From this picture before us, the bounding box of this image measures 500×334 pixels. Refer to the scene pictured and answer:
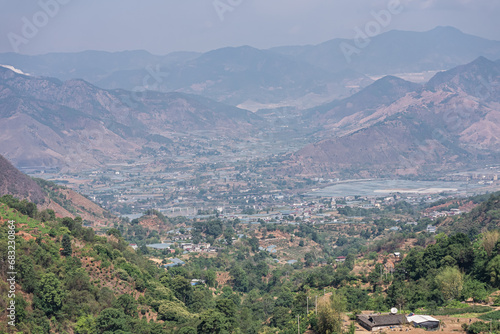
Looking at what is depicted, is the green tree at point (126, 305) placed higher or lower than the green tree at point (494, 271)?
lower

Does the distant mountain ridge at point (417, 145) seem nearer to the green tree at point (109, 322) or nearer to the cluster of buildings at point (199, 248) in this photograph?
the cluster of buildings at point (199, 248)

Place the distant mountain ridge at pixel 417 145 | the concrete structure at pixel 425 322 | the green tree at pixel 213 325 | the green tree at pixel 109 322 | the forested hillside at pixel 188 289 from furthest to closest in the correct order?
the distant mountain ridge at pixel 417 145 → the green tree at pixel 213 325 → the forested hillside at pixel 188 289 → the green tree at pixel 109 322 → the concrete structure at pixel 425 322

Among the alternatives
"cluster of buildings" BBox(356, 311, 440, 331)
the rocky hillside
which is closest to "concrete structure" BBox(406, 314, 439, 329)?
"cluster of buildings" BBox(356, 311, 440, 331)

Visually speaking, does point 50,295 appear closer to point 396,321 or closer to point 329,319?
point 329,319

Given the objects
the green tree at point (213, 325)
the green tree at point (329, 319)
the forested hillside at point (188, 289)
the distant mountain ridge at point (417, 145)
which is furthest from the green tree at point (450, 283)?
the distant mountain ridge at point (417, 145)

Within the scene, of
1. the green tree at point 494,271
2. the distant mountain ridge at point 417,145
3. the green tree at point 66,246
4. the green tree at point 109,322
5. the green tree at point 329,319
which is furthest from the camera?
the distant mountain ridge at point 417,145

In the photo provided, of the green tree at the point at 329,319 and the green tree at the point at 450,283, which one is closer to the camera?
the green tree at the point at 329,319

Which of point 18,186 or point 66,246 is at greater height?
point 18,186

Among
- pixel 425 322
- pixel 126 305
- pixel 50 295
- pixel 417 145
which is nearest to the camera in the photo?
pixel 425 322

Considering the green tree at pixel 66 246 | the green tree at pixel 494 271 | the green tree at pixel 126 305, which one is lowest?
the green tree at pixel 126 305

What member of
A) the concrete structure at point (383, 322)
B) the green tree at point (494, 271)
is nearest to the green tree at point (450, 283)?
the green tree at point (494, 271)

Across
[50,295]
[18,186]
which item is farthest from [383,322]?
[18,186]
